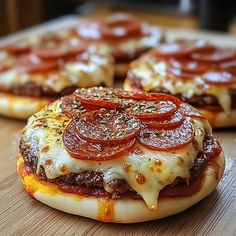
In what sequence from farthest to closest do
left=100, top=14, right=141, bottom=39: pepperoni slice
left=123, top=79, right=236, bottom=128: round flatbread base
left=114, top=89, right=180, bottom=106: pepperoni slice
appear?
left=100, top=14, right=141, bottom=39: pepperoni slice
left=123, top=79, right=236, bottom=128: round flatbread base
left=114, top=89, right=180, bottom=106: pepperoni slice

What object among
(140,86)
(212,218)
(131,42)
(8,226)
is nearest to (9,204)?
(8,226)

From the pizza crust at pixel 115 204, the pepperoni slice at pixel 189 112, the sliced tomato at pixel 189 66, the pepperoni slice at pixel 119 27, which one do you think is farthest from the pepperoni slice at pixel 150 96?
the pepperoni slice at pixel 119 27

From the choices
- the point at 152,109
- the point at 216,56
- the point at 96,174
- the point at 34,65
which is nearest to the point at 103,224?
the point at 96,174

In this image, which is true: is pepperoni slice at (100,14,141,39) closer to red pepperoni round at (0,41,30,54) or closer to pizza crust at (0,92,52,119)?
red pepperoni round at (0,41,30,54)

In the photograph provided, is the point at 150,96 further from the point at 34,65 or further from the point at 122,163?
the point at 34,65

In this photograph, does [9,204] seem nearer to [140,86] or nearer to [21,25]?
[140,86]

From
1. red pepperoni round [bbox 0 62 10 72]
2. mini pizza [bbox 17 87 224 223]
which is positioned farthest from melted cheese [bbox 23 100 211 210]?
red pepperoni round [bbox 0 62 10 72]

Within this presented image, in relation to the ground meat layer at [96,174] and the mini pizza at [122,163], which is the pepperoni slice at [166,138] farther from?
the ground meat layer at [96,174]
